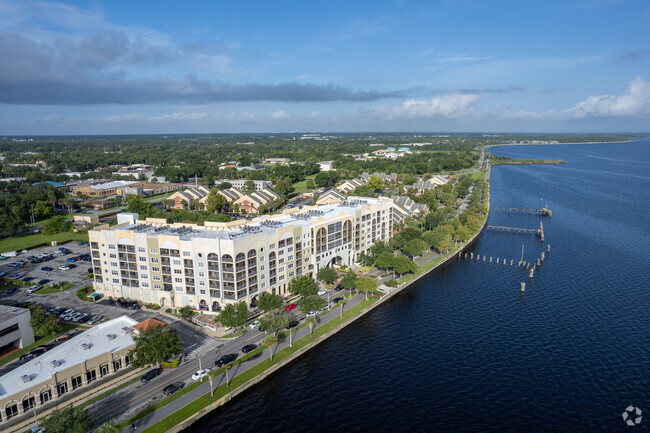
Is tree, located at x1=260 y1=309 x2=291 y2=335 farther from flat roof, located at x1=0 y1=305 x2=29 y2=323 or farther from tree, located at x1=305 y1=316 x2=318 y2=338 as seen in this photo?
flat roof, located at x1=0 y1=305 x2=29 y2=323

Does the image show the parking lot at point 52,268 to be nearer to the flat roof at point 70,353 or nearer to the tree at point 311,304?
the flat roof at point 70,353

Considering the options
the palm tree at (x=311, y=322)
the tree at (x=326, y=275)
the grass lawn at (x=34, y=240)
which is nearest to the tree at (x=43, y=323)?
the palm tree at (x=311, y=322)

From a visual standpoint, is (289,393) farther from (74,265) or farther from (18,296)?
(74,265)

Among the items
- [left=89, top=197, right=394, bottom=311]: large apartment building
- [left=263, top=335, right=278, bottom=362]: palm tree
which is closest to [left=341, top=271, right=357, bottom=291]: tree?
[left=89, top=197, right=394, bottom=311]: large apartment building

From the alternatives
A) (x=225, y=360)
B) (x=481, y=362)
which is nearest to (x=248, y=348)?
(x=225, y=360)

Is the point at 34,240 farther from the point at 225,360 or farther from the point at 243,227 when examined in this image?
the point at 225,360
